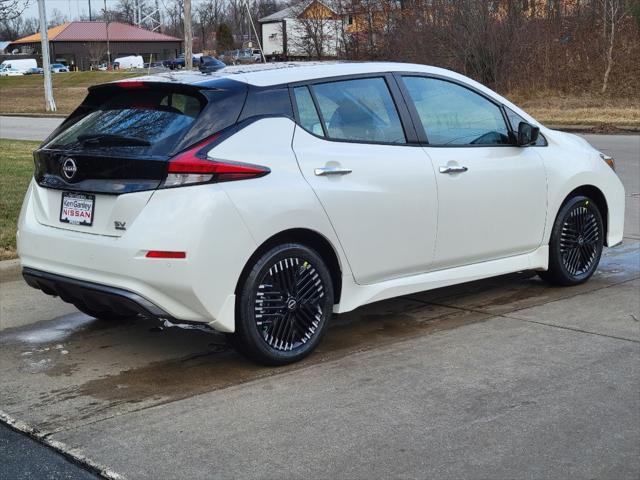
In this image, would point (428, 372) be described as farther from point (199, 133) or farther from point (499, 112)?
point (499, 112)

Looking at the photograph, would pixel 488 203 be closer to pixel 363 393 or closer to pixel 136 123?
pixel 363 393

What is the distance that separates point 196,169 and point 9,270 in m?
3.74

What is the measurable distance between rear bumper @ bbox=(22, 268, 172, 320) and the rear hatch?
11.8 inches

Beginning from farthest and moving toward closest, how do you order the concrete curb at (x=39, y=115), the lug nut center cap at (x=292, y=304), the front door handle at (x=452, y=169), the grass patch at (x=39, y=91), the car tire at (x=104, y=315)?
the grass patch at (x=39, y=91) < the concrete curb at (x=39, y=115) < the car tire at (x=104, y=315) < the front door handle at (x=452, y=169) < the lug nut center cap at (x=292, y=304)

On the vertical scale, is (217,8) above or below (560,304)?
above

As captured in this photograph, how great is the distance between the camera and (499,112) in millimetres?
6480

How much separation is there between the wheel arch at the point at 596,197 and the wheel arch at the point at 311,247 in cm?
225

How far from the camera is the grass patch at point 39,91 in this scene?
1892 inches

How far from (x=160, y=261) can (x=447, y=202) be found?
2.07 m

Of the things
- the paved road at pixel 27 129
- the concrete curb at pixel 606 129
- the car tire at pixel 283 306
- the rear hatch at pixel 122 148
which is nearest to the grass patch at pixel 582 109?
the concrete curb at pixel 606 129

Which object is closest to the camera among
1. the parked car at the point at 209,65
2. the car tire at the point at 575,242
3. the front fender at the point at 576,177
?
the parked car at the point at 209,65

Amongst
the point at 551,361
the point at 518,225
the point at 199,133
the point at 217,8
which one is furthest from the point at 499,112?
the point at 217,8

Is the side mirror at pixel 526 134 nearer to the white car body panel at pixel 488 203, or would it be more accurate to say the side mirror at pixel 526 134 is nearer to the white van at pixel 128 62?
the white car body panel at pixel 488 203

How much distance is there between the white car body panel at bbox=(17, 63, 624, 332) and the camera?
187 inches
